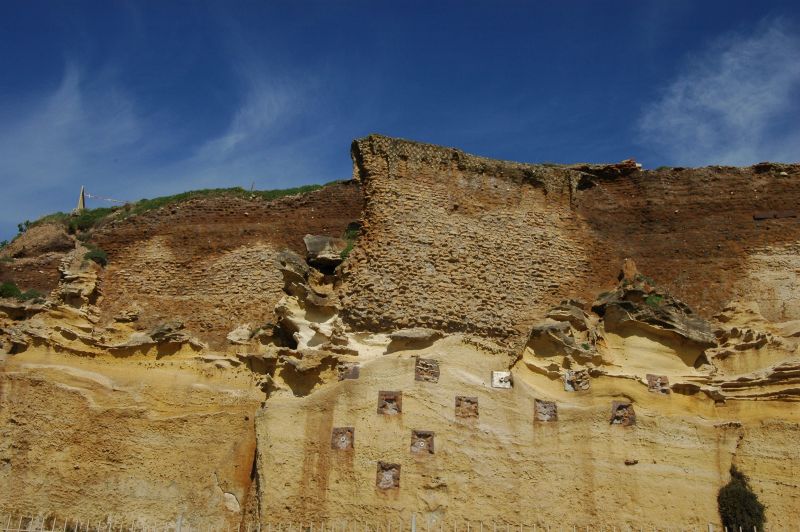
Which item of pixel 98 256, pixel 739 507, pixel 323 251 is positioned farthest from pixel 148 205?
pixel 739 507

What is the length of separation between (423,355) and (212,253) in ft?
24.9

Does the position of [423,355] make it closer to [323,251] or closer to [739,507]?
→ [323,251]

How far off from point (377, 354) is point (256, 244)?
20.2ft

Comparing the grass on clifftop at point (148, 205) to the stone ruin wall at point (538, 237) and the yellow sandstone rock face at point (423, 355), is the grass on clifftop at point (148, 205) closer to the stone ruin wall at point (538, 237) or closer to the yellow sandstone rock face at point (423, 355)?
the yellow sandstone rock face at point (423, 355)

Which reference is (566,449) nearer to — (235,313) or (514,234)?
(514,234)

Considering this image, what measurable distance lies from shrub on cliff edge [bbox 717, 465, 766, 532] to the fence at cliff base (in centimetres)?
14

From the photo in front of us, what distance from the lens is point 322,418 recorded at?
59.0 feet

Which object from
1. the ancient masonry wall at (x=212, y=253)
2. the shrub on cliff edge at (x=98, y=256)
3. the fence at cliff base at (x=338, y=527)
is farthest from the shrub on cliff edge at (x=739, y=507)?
the shrub on cliff edge at (x=98, y=256)

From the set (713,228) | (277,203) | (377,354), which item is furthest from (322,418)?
(713,228)

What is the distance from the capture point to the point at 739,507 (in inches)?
679

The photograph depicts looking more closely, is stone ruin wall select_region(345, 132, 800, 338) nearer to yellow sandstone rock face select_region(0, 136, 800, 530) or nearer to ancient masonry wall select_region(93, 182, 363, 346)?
yellow sandstone rock face select_region(0, 136, 800, 530)

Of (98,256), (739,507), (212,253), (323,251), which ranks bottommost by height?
(739,507)

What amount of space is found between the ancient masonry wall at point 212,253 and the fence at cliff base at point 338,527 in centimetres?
521

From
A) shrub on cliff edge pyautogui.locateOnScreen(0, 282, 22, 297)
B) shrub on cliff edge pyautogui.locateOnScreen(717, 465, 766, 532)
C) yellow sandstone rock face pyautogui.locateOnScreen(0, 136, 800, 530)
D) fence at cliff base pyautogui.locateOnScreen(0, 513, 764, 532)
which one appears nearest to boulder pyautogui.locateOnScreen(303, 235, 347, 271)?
yellow sandstone rock face pyautogui.locateOnScreen(0, 136, 800, 530)
